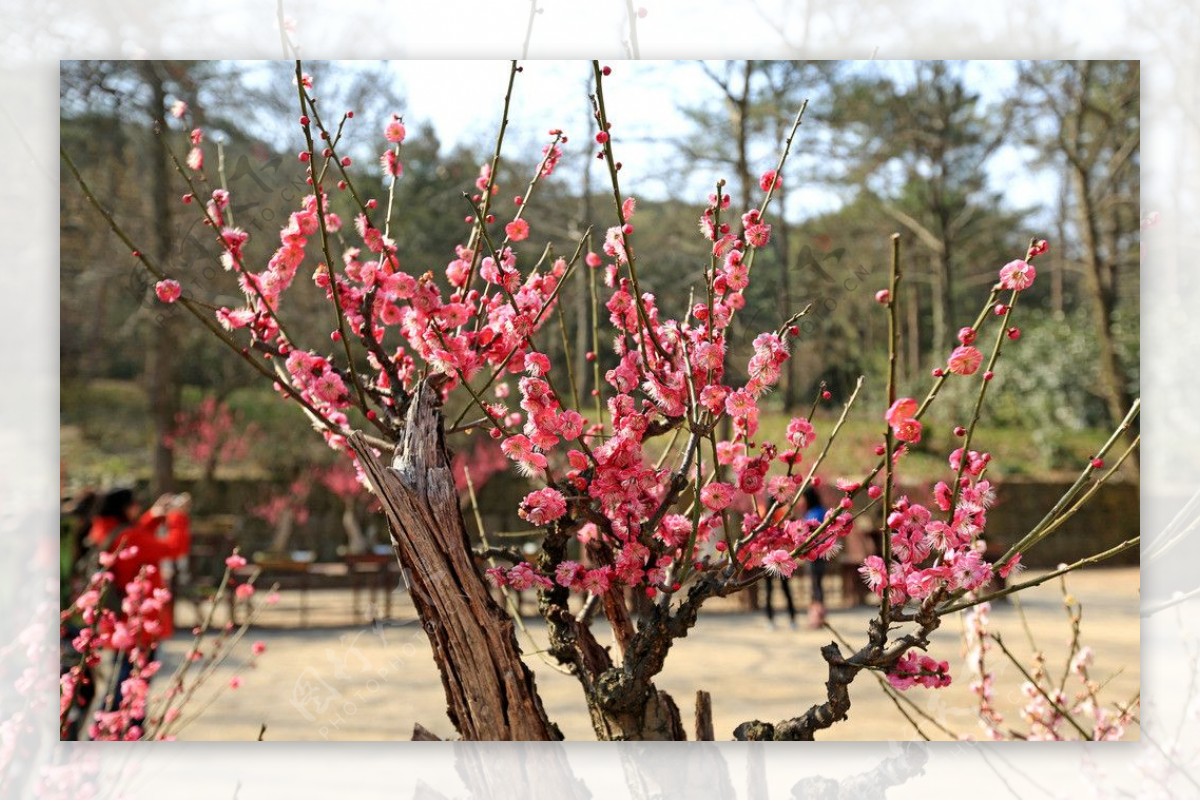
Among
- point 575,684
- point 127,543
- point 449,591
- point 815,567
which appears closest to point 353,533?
point 575,684

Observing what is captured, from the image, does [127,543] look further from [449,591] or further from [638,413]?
[638,413]

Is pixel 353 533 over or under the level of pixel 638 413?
under

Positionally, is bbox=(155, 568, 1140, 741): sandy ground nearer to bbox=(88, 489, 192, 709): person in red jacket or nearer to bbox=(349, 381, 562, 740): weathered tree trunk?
bbox=(88, 489, 192, 709): person in red jacket

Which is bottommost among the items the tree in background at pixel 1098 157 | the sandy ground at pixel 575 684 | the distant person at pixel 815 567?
the sandy ground at pixel 575 684

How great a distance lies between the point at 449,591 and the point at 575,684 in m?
2.06

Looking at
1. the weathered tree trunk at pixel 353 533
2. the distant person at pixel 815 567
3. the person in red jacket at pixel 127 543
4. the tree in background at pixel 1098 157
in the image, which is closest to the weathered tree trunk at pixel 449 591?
the person in red jacket at pixel 127 543

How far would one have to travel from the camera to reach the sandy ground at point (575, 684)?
261cm

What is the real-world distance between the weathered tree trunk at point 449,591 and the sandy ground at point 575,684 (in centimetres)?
95

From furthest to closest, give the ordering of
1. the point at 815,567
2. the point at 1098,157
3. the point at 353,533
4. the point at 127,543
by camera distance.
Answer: the point at 353,533
the point at 815,567
the point at 127,543
the point at 1098,157

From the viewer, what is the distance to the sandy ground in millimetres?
2611

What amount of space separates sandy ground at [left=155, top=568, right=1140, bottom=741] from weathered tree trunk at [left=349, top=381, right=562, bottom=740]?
950mm

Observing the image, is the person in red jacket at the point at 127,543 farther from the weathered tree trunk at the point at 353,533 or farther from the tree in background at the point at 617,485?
the tree in background at the point at 617,485

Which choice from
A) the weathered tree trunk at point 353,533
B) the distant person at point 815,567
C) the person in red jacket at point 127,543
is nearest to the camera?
the person in red jacket at point 127,543

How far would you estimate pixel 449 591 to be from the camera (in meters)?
1.34
